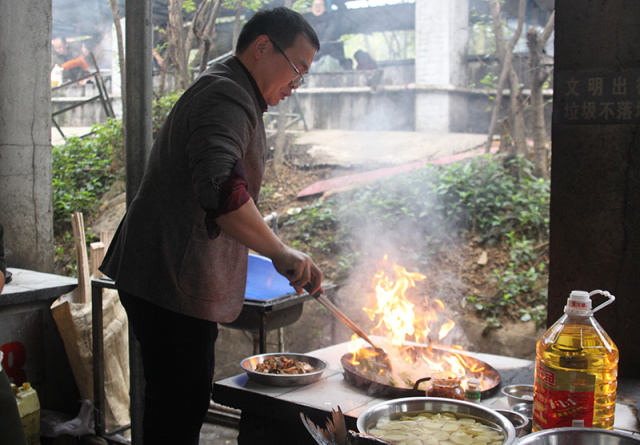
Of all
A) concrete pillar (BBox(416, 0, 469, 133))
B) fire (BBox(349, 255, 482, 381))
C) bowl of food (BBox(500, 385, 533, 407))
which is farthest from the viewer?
concrete pillar (BBox(416, 0, 469, 133))

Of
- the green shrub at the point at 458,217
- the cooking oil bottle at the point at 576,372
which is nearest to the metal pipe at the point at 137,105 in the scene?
the cooking oil bottle at the point at 576,372

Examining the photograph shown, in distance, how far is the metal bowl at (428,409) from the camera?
83.7 inches

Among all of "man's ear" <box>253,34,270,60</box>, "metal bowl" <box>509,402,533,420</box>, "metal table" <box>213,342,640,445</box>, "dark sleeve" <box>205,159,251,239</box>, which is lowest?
"metal table" <box>213,342,640,445</box>

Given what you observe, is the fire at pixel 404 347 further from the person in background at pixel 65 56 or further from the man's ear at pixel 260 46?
the person in background at pixel 65 56

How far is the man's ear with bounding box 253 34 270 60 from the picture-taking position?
265 centimetres

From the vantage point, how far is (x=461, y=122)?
45.7 feet

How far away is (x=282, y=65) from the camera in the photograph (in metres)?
2.70

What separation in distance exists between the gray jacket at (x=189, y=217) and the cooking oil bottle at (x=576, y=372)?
4.59ft

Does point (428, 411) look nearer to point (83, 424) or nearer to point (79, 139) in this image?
point (83, 424)

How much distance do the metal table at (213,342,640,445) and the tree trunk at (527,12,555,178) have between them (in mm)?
6010

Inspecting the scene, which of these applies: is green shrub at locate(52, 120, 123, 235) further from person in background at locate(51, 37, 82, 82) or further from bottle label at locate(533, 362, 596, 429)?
bottle label at locate(533, 362, 596, 429)

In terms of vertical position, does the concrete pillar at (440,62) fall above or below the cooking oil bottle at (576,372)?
above

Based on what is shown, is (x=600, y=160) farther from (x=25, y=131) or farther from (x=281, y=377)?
(x=25, y=131)

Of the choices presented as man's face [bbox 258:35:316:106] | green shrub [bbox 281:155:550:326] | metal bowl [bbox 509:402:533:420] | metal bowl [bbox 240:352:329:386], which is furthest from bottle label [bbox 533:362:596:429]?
green shrub [bbox 281:155:550:326]
